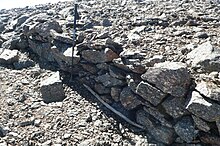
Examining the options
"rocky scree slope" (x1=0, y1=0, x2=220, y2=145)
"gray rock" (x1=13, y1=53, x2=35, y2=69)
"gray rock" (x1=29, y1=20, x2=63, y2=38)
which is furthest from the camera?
"gray rock" (x1=13, y1=53, x2=35, y2=69)

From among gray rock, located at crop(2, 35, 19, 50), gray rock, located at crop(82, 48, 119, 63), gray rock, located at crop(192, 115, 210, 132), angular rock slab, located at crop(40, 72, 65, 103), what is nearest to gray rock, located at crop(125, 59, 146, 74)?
gray rock, located at crop(82, 48, 119, 63)

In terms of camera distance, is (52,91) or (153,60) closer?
(153,60)

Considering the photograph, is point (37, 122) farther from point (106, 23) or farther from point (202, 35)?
point (202, 35)

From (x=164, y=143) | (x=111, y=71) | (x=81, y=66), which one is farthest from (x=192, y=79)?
(x=81, y=66)

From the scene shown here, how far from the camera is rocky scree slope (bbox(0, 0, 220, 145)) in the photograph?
8.49m

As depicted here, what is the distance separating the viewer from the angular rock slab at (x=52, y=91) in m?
11.2

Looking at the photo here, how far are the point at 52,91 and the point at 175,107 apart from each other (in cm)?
471

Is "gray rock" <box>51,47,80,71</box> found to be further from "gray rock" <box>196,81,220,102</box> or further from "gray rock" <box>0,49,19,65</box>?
"gray rock" <box>196,81,220,102</box>

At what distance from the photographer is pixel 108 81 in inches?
412

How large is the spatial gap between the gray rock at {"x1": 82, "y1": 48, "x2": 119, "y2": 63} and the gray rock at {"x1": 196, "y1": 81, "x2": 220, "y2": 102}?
10.6ft

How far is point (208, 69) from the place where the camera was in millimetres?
8688

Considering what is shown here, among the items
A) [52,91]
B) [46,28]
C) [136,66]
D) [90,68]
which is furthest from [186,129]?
[46,28]

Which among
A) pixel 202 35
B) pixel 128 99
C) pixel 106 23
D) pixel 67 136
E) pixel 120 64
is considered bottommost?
pixel 67 136

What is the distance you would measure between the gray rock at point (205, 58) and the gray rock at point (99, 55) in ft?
8.24
